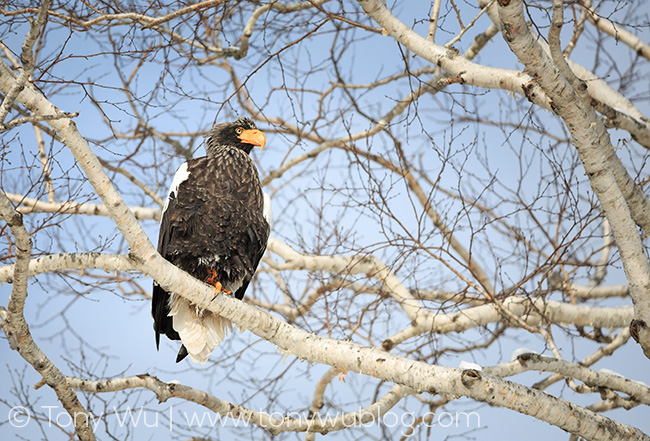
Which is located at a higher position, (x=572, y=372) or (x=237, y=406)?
(x=572, y=372)

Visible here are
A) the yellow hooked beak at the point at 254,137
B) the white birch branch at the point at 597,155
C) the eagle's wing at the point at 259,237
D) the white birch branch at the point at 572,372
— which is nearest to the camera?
the white birch branch at the point at 597,155

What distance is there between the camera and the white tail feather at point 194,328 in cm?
382

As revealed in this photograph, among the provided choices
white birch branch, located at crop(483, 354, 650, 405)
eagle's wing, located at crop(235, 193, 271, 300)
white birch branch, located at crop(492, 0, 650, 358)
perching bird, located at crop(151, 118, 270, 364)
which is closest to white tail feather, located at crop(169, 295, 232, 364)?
perching bird, located at crop(151, 118, 270, 364)

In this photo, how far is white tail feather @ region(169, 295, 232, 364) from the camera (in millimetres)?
3824

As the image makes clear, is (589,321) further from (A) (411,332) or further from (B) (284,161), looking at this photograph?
(B) (284,161)

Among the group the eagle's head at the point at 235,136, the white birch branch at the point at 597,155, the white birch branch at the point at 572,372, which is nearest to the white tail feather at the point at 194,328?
the eagle's head at the point at 235,136

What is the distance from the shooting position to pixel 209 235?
3.56 metres

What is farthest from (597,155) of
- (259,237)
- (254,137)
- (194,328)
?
(194,328)

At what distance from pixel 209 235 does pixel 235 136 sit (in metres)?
0.99

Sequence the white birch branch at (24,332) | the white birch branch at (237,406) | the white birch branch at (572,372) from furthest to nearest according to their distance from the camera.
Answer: the white birch branch at (572,372), the white birch branch at (237,406), the white birch branch at (24,332)

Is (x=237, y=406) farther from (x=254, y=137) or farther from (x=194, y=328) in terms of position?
(x=254, y=137)

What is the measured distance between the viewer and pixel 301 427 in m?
3.69

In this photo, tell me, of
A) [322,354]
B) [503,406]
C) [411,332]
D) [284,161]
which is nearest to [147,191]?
[284,161]

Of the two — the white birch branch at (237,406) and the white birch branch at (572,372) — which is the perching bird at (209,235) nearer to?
the white birch branch at (237,406)
